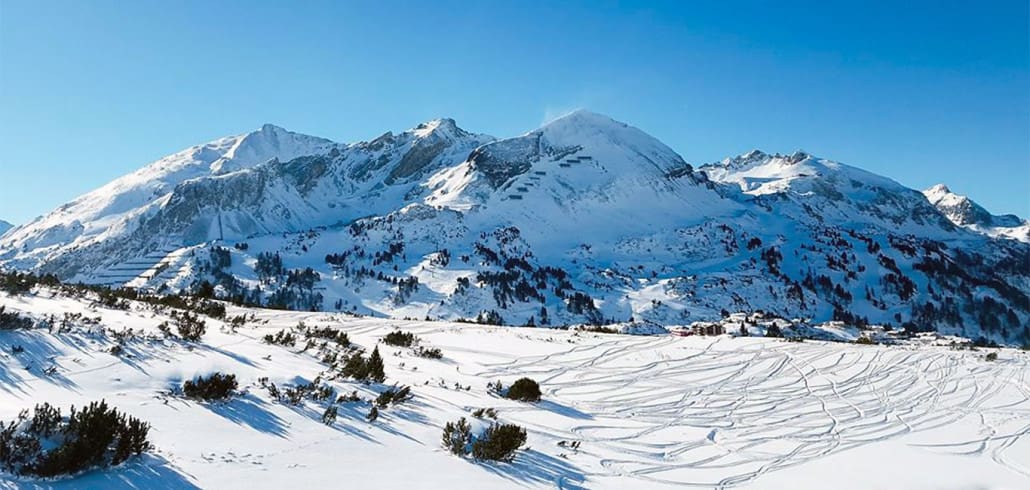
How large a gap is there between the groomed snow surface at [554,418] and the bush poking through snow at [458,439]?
28 centimetres

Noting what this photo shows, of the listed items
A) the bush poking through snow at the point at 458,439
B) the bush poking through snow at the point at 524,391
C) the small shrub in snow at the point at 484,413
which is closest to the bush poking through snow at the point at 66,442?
the bush poking through snow at the point at 458,439

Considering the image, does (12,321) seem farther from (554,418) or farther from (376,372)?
(554,418)

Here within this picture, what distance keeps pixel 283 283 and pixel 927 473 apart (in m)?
117

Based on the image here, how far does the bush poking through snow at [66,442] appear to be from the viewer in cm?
554

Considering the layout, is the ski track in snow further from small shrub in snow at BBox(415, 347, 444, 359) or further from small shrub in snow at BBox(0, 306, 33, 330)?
small shrub in snow at BBox(0, 306, 33, 330)

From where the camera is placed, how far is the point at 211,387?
8859mm

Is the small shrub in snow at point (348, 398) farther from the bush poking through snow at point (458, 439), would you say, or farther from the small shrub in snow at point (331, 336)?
the small shrub in snow at point (331, 336)

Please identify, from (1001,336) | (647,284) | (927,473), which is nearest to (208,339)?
(927,473)

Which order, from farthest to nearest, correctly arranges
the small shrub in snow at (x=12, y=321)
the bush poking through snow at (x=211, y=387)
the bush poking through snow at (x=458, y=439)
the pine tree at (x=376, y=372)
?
the pine tree at (x=376, y=372)
the small shrub in snow at (x=12, y=321)
the bush poking through snow at (x=211, y=387)
the bush poking through snow at (x=458, y=439)

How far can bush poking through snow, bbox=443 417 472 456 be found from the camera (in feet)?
28.1

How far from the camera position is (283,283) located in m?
113

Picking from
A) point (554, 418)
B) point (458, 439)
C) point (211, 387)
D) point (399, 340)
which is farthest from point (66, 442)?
point (399, 340)

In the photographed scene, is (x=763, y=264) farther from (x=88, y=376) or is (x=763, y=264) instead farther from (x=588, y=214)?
(x=88, y=376)

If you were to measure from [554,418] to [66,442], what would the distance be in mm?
8454
